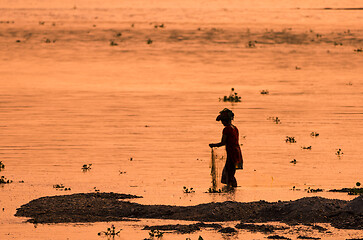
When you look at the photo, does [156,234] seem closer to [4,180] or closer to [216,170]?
[216,170]

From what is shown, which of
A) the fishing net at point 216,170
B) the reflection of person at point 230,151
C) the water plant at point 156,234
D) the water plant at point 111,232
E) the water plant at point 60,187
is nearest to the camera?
the water plant at point 156,234

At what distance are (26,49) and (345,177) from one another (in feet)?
135

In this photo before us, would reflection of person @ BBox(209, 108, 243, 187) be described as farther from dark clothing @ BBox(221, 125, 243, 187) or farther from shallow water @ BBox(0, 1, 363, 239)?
shallow water @ BBox(0, 1, 363, 239)

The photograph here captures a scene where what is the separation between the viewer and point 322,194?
16641mm

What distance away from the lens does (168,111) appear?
103 ft

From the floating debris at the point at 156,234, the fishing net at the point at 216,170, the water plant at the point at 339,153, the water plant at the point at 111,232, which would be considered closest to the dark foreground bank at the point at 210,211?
the water plant at the point at 111,232

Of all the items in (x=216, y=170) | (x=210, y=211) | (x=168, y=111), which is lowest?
(x=210, y=211)

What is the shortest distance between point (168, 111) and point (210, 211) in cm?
1688

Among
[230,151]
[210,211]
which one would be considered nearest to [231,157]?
[230,151]

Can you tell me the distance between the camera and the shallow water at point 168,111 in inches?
712

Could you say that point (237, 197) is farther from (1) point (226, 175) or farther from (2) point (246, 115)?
(2) point (246, 115)

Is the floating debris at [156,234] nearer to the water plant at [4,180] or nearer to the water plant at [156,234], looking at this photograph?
the water plant at [156,234]

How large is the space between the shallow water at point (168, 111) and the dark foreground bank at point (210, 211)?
0.51m

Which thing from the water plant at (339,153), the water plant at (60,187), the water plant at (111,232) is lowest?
the water plant at (111,232)
